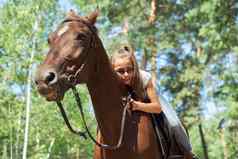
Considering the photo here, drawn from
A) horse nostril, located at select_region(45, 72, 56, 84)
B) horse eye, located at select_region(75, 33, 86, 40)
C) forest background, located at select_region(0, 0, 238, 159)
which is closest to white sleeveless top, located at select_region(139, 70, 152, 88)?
horse eye, located at select_region(75, 33, 86, 40)

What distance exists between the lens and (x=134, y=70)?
5.12 meters

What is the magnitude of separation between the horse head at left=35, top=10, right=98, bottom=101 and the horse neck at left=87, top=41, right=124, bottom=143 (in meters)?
0.12

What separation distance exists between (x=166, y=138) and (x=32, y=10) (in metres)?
17.5

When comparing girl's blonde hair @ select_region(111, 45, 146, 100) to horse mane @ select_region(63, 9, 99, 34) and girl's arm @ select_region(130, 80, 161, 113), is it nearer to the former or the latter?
girl's arm @ select_region(130, 80, 161, 113)

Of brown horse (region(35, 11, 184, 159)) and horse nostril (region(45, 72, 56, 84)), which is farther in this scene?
brown horse (region(35, 11, 184, 159))

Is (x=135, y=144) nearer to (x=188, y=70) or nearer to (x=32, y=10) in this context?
(x=32, y=10)

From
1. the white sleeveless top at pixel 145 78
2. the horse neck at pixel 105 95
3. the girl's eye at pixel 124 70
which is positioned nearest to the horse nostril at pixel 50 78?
the horse neck at pixel 105 95

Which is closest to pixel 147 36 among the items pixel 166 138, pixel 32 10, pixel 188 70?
pixel 188 70

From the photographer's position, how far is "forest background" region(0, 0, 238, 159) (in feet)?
64.9

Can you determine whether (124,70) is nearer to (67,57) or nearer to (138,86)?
(138,86)

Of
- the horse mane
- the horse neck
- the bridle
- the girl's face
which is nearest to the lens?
the bridle

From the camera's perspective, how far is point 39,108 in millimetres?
27453

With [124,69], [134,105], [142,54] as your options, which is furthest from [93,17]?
[142,54]

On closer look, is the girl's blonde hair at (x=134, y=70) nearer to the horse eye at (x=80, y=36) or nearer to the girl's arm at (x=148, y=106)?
the girl's arm at (x=148, y=106)
